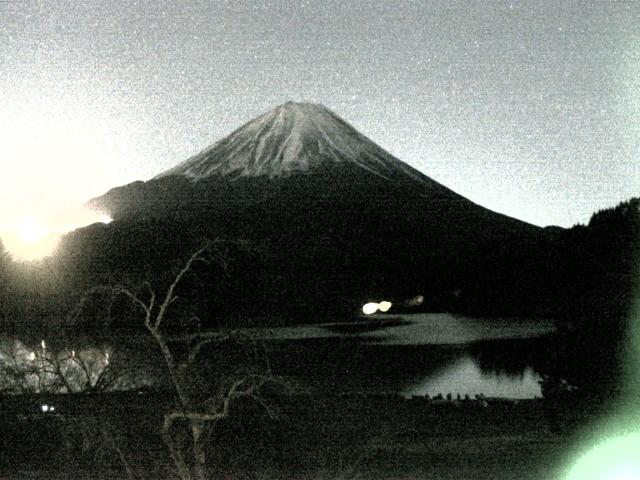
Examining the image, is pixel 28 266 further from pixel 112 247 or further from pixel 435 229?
pixel 435 229

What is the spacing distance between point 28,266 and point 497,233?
8384cm

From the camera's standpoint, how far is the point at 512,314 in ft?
131

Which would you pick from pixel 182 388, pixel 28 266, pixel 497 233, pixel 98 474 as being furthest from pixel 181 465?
pixel 497 233

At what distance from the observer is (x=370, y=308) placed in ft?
216

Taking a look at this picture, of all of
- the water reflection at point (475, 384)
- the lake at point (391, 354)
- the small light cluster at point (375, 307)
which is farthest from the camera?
the small light cluster at point (375, 307)

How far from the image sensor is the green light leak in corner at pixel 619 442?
37.5ft

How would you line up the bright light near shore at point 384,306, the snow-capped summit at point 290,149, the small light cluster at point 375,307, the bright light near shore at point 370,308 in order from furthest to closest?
the snow-capped summit at point 290,149 < the bright light near shore at point 384,306 < the small light cluster at point 375,307 < the bright light near shore at point 370,308

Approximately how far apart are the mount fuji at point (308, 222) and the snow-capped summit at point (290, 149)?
23 cm

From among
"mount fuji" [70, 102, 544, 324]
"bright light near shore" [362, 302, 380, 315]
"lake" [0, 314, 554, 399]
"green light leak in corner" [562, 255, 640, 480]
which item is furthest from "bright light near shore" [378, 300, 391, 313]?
"green light leak in corner" [562, 255, 640, 480]

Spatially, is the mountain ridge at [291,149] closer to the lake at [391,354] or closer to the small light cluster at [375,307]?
the small light cluster at [375,307]

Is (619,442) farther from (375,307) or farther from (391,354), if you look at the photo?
(375,307)

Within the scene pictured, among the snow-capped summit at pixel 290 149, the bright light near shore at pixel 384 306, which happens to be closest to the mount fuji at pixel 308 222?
the snow-capped summit at pixel 290 149

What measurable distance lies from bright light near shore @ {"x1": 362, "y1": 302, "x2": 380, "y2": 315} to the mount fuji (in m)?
1.26

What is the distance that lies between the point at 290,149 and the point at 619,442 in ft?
322
